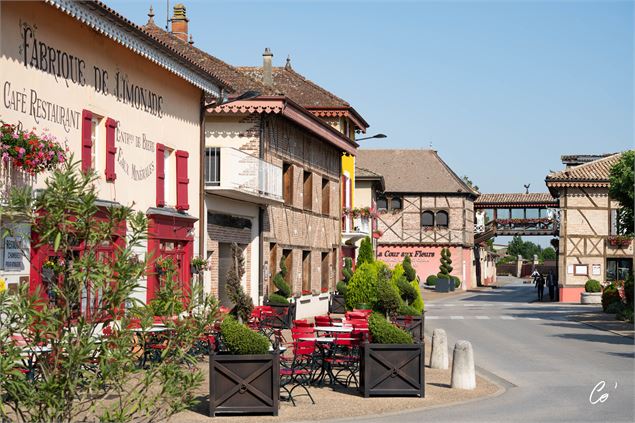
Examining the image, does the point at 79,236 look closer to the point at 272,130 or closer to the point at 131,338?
the point at 131,338

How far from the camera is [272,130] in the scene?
2988 cm

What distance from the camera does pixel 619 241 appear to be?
54.6 m

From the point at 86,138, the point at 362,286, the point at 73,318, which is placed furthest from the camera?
the point at 362,286

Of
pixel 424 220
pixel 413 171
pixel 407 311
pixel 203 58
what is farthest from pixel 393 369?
pixel 413 171

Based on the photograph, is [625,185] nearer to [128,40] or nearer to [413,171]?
[128,40]

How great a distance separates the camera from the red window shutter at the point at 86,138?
17.5 metres

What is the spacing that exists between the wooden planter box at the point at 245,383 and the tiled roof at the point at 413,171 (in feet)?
192

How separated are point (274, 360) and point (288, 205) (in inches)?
767

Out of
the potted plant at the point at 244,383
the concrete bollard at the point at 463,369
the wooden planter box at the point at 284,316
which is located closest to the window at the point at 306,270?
the wooden planter box at the point at 284,316

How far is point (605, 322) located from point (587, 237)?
21.4 m

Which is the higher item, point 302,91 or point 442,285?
point 302,91

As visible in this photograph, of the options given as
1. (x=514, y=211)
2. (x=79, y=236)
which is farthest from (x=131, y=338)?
(x=514, y=211)

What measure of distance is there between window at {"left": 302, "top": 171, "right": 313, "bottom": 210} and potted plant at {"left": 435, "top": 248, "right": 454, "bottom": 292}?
33037mm

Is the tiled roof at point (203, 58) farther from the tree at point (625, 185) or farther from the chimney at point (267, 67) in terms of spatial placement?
the tree at point (625, 185)
